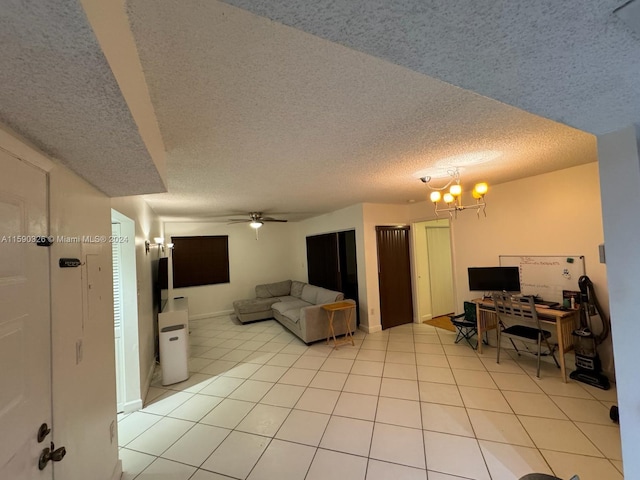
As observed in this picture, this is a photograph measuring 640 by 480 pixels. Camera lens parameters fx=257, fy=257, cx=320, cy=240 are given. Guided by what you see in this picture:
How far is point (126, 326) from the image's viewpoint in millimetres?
2646

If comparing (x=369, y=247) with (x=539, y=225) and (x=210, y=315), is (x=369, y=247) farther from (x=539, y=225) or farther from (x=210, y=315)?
(x=210, y=315)

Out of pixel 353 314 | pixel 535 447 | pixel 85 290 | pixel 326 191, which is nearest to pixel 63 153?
pixel 85 290

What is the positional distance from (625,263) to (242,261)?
671 cm

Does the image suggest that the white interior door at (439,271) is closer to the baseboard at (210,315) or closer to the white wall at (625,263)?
the white wall at (625,263)

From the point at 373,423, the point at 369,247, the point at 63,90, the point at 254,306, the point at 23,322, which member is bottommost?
the point at 373,423

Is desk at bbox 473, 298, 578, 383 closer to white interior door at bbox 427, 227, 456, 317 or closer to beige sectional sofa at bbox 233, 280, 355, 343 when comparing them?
white interior door at bbox 427, 227, 456, 317

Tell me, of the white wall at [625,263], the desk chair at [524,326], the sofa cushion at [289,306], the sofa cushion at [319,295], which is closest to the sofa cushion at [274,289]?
the sofa cushion at [289,306]

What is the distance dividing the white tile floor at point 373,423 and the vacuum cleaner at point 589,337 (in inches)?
6.2

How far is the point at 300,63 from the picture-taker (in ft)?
3.70

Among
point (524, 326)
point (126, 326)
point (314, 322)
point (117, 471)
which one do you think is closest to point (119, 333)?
point (126, 326)

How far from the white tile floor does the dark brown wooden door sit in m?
1.27

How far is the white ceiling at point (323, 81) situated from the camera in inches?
25.0

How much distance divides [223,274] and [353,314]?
374cm

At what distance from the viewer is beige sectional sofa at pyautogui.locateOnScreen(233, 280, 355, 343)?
14.1 feet
